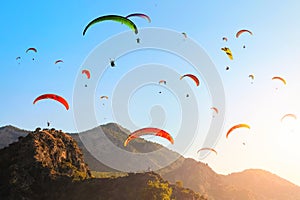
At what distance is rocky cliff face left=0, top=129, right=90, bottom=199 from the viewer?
4059cm

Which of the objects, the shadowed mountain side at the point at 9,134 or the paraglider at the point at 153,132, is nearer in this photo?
the paraglider at the point at 153,132

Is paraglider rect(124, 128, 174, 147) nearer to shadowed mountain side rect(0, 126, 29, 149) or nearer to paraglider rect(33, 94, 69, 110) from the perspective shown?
paraglider rect(33, 94, 69, 110)

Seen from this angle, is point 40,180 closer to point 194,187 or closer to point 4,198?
point 4,198

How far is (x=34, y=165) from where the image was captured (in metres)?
42.9

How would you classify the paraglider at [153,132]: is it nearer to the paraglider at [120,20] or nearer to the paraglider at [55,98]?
the paraglider at [55,98]

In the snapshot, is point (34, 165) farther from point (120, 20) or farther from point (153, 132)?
point (120, 20)

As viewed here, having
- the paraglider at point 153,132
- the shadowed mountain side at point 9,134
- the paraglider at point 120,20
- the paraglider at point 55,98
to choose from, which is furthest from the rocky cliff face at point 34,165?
the shadowed mountain side at point 9,134

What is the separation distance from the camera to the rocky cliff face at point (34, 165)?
40.6m

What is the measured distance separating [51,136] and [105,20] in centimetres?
2657

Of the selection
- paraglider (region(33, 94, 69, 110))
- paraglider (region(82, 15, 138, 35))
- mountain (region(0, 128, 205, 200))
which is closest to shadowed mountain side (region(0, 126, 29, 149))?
mountain (region(0, 128, 205, 200))

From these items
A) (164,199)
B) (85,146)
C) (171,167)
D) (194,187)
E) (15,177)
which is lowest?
(164,199)

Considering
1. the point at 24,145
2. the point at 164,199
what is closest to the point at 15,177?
the point at 24,145

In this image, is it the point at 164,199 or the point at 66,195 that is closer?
the point at 164,199

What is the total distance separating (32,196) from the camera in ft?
135
